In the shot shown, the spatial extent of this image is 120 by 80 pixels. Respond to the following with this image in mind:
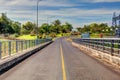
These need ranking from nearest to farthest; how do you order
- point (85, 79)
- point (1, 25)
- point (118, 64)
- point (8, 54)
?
1. point (85, 79)
2. point (118, 64)
3. point (8, 54)
4. point (1, 25)

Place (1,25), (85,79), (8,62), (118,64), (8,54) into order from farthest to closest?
(1,25) → (8,54) → (118,64) → (8,62) → (85,79)

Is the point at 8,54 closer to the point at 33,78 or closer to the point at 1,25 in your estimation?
the point at 33,78

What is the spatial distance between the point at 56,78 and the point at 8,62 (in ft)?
20.3

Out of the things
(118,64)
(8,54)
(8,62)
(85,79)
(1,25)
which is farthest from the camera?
(1,25)

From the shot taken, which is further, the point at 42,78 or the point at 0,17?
the point at 0,17

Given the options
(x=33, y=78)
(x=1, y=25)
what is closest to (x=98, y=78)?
(x=33, y=78)

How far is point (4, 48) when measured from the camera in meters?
20.9

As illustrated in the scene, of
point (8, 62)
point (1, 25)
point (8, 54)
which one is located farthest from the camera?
point (1, 25)

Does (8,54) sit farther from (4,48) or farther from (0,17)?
(0,17)

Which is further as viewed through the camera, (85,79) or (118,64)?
(118,64)

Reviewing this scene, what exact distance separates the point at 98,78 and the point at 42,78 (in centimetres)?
272

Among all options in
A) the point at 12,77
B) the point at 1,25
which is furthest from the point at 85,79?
the point at 1,25

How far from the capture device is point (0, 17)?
190125 mm

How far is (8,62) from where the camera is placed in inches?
747
